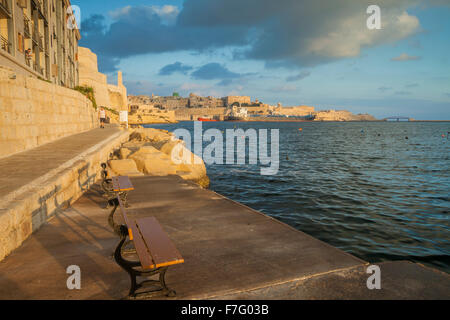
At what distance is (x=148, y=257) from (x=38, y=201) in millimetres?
3128

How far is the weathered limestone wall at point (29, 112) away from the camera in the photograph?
28.2 feet

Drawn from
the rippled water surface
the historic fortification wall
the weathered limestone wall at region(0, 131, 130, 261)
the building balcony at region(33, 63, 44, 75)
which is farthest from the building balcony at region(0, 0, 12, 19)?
the historic fortification wall

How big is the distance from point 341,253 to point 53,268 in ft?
13.5

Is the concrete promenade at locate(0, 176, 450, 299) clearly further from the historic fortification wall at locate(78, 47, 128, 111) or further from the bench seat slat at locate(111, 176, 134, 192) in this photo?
the historic fortification wall at locate(78, 47, 128, 111)

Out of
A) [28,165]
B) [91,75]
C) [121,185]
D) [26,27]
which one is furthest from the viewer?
[91,75]

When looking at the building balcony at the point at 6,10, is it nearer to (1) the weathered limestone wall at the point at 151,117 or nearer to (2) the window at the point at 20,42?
(2) the window at the point at 20,42

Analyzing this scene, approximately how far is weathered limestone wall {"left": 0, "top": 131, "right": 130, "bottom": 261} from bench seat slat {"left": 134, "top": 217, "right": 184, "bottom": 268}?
1897mm

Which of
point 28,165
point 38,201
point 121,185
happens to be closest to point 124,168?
point 28,165

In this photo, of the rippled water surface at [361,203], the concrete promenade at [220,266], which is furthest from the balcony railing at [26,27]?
the concrete promenade at [220,266]

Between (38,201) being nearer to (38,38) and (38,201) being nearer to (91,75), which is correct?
(38,38)

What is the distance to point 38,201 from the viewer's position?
5.15 m

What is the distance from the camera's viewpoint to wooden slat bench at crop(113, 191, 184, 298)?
3073 millimetres

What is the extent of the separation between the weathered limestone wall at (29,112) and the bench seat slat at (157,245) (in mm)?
7077
